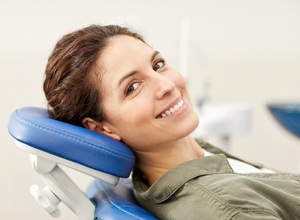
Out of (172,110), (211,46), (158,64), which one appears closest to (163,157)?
(172,110)

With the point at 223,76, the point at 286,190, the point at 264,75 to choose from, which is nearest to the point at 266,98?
the point at 264,75

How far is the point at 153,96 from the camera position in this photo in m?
1.06

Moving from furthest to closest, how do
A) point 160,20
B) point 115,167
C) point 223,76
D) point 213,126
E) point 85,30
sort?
point 223,76
point 160,20
point 213,126
point 85,30
point 115,167

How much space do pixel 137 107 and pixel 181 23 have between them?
71.9 inches

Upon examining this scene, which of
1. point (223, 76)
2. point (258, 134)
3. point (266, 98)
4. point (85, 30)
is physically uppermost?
point (85, 30)

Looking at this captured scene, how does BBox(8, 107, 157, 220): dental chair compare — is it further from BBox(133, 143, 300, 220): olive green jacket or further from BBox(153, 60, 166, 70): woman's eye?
BBox(153, 60, 166, 70): woman's eye

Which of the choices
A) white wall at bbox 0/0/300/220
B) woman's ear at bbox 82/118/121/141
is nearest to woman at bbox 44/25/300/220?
woman's ear at bbox 82/118/121/141

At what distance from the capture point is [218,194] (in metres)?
0.88

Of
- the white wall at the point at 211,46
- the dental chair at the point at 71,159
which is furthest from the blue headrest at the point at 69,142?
the white wall at the point at 211,46

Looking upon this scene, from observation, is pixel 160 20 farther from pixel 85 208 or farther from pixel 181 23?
pixel 85 208

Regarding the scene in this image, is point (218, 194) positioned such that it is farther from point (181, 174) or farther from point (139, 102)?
point (139, 102)

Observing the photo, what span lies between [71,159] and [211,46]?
6.94 ft

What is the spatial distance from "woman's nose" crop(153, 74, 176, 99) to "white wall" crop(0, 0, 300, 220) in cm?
110

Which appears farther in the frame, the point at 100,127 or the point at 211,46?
the point at 211,46
